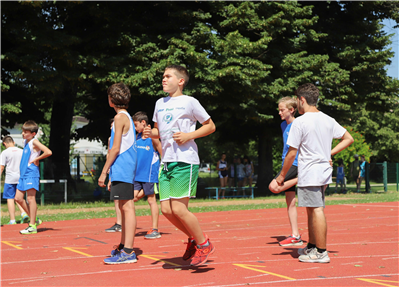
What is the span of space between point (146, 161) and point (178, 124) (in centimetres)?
315

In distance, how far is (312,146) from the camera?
546 cm

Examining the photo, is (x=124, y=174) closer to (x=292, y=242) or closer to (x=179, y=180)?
(x=179, y=180)

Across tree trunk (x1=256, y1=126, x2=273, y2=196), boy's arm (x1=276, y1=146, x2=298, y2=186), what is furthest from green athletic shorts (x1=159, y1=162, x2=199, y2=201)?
tree trunk (x1=256, y1=126, x2=273, y2=196)

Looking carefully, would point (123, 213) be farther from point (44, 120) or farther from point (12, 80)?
point (44, 120)

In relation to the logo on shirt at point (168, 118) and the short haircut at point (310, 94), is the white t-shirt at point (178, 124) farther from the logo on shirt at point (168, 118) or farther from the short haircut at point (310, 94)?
the short haircut at point (310, 94)

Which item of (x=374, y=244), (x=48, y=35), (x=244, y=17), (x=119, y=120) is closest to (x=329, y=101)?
(x=244, y=17)

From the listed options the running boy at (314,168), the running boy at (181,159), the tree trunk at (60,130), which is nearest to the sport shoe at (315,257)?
the running boy at (314,168)

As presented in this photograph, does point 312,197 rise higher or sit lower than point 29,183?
lower

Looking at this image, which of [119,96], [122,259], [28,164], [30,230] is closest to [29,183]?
[28,164]

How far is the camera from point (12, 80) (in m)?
17.1

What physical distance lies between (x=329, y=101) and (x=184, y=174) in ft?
57.6

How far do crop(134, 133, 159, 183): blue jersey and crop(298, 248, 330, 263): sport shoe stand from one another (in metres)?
3.38

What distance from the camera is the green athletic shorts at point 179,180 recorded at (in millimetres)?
4961

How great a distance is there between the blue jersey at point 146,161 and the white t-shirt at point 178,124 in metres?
2.88
